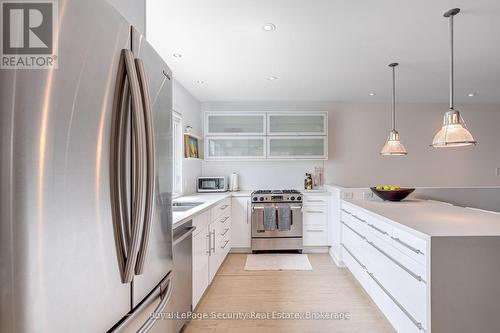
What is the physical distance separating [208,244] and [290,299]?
0.96 metres

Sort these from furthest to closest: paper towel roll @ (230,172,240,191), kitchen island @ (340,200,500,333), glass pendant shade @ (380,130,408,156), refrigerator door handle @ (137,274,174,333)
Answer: paper towel roll @ (230,172,240,191) < glass pendant shade @ (380,130,408,156) < kitchen island @ (340,200,500,333) < refrigerator door handle @ (137,274,174,333)

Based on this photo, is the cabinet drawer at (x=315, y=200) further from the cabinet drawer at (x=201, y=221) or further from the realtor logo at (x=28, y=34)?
the realtor logo at (x=28, y=34)

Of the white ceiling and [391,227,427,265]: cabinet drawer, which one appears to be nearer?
[391,227,427,265]: cabinet drawer

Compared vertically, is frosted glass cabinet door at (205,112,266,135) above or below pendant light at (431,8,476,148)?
above

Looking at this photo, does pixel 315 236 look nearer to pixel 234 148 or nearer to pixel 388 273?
pixel 234 148

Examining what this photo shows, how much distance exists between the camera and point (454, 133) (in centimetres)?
202

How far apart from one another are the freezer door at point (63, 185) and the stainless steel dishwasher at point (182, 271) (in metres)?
0.90

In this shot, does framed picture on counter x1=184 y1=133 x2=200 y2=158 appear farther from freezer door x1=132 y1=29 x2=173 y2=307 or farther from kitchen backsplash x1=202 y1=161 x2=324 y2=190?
freezer door x1=132 y1=29 x2=173 y2=307

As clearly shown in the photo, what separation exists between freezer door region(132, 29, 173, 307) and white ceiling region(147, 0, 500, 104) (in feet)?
3.23

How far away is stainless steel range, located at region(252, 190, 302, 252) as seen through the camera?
3.87 meters

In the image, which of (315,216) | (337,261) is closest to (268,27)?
(315,216)

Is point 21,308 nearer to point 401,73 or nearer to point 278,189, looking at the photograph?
point 401,73

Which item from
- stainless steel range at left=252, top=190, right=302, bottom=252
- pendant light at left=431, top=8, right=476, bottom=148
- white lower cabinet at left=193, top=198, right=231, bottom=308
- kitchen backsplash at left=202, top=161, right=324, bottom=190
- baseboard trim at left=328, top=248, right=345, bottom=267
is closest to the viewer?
pendant light at left=431, top=8, right=476, bottom=148

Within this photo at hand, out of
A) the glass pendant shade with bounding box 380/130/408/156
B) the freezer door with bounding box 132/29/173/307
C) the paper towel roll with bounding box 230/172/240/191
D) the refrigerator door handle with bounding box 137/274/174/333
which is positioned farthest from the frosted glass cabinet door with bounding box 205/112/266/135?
the refrigerator door handle with bounding box 137/274/174/333
